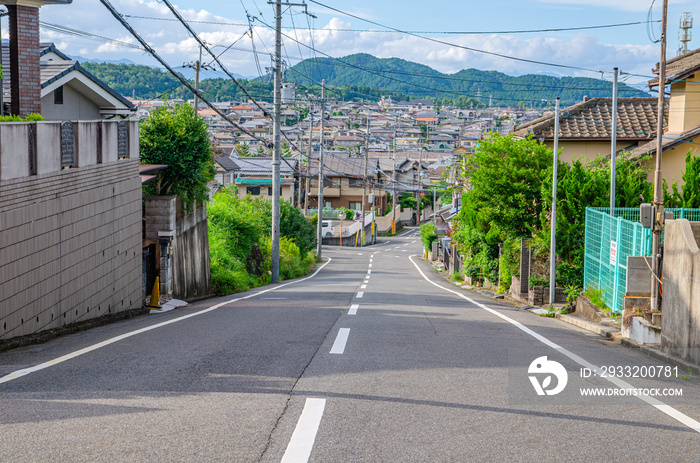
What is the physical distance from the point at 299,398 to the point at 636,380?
4408 mm

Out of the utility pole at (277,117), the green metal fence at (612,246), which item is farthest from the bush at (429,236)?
the green metal fence at (612,246)

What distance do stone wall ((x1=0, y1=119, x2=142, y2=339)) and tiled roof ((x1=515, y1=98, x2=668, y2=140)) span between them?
64.1 feet

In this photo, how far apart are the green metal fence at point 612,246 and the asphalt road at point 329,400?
11.7 ft

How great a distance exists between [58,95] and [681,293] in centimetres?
1702

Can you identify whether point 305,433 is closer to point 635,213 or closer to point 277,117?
point 635,213

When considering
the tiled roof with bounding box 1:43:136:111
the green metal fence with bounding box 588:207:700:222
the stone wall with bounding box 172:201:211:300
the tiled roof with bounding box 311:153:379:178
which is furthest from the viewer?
the tiled roof with bounding box 311:153:379:178

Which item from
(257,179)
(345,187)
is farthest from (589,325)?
(345,187)

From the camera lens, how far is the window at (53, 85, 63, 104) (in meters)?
18.6

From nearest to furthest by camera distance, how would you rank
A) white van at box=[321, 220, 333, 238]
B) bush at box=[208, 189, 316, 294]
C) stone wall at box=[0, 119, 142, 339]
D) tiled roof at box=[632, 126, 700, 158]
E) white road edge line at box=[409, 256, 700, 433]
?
white road edge line at box=[409, 256, 700, 433] → stone wall at box=[0, 119, 142, 339] → tiled roof at box=[632, 126, 700, 158] → bush at box=[208, 189, 316, 294] → white van at box=[321, 220, 333, 238]

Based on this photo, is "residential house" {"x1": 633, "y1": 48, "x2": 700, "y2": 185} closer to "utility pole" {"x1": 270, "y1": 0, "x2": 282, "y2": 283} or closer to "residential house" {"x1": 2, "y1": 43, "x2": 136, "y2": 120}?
"utility pole" {"x1": 270, "y1": 0, "x2": 282, "y2": 283}

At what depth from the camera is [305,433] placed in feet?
17.4

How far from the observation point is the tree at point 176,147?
19.0 meters

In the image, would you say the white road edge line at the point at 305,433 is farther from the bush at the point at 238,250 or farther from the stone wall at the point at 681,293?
the bush at the point at 238,250

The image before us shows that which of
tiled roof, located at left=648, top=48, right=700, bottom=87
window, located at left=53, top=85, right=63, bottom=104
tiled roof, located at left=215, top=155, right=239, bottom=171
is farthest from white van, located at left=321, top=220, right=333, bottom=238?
window, located at left=53, top=85, right=63, bottom=104
